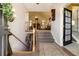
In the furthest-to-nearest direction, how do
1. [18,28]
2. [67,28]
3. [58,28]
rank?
[58,28], [67,28], [18,28]

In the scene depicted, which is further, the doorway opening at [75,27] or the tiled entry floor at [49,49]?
the doorway opening at [75,27]

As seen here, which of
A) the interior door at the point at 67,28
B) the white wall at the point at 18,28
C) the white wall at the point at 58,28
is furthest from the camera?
the white wall at the point at 58,28

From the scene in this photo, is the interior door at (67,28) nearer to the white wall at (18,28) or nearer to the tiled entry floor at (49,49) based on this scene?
the tiled entry floor at (49,49)

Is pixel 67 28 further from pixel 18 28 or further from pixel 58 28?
pixel 18 28

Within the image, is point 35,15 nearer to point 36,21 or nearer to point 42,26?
point 36,21

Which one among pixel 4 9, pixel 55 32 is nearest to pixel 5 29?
pixel 4 9

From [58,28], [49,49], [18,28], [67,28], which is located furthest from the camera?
[58,28]

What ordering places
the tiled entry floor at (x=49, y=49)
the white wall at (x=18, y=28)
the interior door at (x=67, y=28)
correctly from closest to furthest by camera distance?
the tiled entry floor at (x=49, y=49) < the white wall at (x=18, y=28) < the interior door at (x=67, y=28)

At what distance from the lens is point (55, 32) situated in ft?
14.0

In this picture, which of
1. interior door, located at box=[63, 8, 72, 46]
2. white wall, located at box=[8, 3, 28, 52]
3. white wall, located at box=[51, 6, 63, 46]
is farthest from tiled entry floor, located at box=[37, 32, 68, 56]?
white wall, located at box=[8, 3, 28, 52]

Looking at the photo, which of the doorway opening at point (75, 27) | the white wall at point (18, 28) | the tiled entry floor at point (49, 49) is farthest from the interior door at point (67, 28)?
the white wall at point (18, 28)

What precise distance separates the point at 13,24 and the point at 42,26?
641 millimetres

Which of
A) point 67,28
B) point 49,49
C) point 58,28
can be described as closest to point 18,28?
point 49,49

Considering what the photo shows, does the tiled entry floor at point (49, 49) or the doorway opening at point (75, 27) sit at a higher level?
the doorway opening at point (75, 27)
